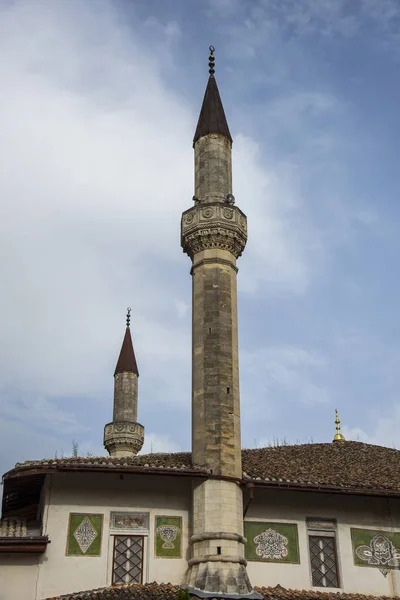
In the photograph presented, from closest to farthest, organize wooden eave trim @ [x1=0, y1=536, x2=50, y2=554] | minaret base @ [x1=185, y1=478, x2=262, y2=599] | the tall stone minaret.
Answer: minaret base @ [x1=185, y1=478, x2=262, y2=599] → wooden eave trim @ [x1=0, y1=536, x2=50, y2=554] → the tall stone minaret

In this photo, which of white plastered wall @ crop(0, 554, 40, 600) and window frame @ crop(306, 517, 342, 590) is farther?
window frame @ crop(306, 517, 342, 590)

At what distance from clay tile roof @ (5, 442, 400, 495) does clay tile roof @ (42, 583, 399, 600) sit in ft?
7.21

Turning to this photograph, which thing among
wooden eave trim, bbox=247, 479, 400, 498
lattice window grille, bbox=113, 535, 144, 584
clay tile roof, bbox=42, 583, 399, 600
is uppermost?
wooden eave trim, bbox=247, 479, 400, 498

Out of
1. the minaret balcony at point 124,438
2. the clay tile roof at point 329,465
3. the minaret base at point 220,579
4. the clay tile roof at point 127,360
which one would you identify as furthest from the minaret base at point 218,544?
the clay tile roof at point 127,360

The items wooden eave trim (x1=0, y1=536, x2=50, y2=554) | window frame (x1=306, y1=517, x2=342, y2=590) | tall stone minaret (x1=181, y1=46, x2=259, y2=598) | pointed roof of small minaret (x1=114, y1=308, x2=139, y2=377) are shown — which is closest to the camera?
wooden eave trim (x1=0, y1=536, x2=50, y2=554)

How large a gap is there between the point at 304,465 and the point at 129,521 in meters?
4.84

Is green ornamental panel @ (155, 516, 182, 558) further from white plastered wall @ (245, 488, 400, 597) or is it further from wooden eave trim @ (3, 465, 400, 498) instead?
white plastered wall @ (245, 488, 400, 597)

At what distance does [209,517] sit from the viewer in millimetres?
16031

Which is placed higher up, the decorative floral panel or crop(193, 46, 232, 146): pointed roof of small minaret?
crop(193, 46, 232, 146): pointed roof of small minaret

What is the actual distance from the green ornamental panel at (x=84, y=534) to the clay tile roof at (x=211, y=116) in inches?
413

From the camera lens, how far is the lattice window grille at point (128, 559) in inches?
626

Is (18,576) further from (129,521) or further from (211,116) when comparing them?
(211,116)

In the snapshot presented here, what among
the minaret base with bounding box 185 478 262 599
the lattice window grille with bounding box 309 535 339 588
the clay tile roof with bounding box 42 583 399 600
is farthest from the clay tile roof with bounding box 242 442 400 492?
the clay tile roof with bounding box 42 583 399 600

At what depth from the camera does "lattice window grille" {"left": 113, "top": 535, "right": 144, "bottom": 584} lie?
52.2 feet
